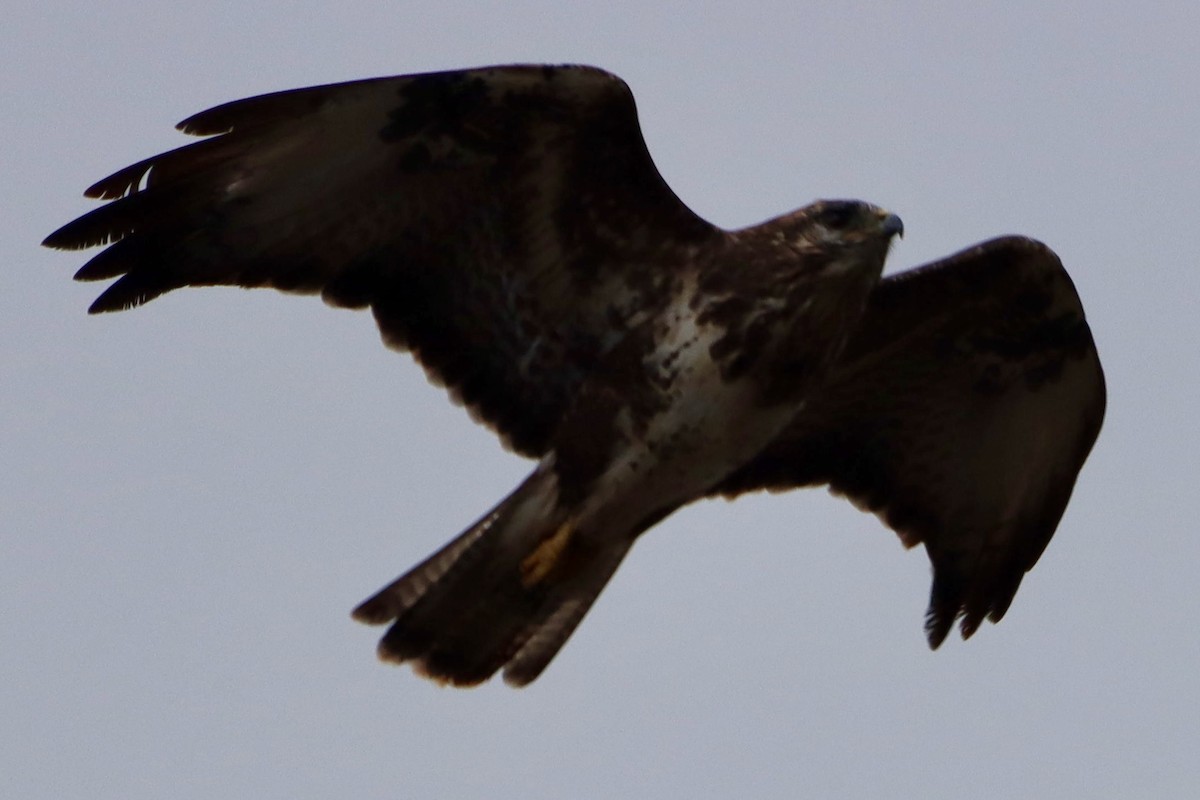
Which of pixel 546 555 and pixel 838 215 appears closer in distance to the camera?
pixel 838 215

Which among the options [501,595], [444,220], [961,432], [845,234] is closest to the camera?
[845,234]

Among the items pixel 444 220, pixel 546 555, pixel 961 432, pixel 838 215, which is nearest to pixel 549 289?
pixel 444 220

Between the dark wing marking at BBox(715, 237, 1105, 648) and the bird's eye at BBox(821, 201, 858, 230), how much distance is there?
2.54 feet

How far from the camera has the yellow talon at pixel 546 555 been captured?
9977 millimetres

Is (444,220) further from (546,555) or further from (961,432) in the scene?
(961,432)

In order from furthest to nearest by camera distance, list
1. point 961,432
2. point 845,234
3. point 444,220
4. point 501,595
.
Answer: point 961,432, point 501,595, point 444,220, point 845,234

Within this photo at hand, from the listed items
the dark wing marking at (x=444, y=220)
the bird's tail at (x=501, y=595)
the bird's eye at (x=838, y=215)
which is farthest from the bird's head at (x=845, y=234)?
the bird's tail at (x=501, y=595)

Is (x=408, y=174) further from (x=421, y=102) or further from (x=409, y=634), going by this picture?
(x=409, y=634)

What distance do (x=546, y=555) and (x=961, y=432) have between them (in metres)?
1.96

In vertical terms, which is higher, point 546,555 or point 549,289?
point 549,289

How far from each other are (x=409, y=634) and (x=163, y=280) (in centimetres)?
165

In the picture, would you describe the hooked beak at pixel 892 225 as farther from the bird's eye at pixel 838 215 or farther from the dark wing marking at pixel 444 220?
the dark wing marking at pixel 444 220

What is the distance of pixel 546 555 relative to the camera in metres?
9.98

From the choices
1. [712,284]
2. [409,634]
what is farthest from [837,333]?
[409,634]
